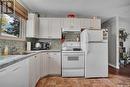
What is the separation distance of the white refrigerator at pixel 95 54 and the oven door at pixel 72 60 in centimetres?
23

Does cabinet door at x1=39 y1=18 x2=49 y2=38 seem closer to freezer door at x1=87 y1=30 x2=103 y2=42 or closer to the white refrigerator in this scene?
the white refrigerator

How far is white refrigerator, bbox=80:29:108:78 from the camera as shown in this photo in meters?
4.74

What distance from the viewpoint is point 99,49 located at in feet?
15.8

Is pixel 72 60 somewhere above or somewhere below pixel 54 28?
below

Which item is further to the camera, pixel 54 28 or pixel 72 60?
pixel 54 28

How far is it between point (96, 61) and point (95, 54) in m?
0.22

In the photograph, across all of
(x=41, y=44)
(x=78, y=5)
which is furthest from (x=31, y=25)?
(x=78, y=5)

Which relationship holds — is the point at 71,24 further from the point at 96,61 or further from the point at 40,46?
the point at 96,61

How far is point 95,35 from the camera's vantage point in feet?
15.6

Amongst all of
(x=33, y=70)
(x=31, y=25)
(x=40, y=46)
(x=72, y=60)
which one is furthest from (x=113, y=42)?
(x=33, y=70)

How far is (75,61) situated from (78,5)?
1.76 metres

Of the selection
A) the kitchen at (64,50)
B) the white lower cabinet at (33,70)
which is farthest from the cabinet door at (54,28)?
the white lower cabinet at (33,70)

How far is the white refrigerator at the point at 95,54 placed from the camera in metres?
4.74

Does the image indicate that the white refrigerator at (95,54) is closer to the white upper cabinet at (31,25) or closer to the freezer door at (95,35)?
the freezer door at (95,35)
